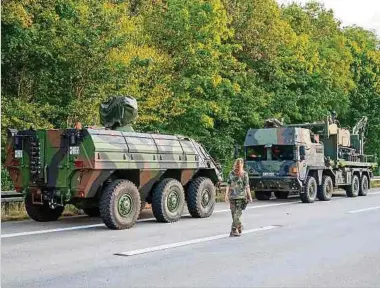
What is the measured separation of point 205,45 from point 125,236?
1530 cm

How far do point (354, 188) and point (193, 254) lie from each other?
17.3 metres

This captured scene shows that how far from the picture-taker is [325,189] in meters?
22.8

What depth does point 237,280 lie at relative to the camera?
7.64 meters

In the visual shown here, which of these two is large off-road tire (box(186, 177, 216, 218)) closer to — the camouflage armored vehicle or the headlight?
the camouflage armored vehicle

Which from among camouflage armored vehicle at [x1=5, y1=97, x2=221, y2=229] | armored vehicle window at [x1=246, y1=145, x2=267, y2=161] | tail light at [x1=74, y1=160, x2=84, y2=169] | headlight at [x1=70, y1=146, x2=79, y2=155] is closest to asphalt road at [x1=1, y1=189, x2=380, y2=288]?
camouflage armored vehicle at [x1=5, y1=97, x2=221, y2=229]

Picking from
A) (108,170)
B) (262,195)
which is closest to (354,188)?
(262,195)

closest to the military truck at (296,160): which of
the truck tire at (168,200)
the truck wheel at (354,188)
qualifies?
the truck wheel at (354,188)

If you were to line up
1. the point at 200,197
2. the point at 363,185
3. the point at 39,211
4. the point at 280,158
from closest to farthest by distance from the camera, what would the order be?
the point at 39,211 < the point at 200,197 < the point at 280,158 < the point at 363,185

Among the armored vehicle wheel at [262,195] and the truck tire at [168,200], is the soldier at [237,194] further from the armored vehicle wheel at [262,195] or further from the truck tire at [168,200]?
the armored vehicle wheel at [262,195]

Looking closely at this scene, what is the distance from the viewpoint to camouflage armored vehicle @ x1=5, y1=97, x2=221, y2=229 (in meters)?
12.4

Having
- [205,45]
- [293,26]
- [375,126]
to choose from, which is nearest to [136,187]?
[205,45]

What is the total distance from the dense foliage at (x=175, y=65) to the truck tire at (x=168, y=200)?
556cm

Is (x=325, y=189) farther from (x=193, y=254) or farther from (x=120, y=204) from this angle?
(x=193, y=254)

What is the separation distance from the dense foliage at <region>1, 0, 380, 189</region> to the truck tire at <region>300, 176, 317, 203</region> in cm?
531
